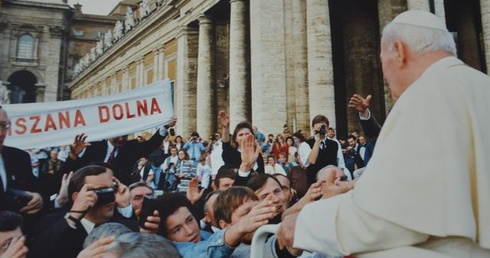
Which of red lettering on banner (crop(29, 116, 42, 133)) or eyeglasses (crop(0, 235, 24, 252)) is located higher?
red lettering on banner (crop(29, 116, 42, 133))

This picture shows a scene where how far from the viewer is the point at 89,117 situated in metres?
6.20

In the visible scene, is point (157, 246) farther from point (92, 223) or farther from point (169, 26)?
point (169, 26)

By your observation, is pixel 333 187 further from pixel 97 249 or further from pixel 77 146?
pixel 77 146

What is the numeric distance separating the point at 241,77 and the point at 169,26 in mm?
12101

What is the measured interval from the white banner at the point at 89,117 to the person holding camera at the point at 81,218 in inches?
76.9

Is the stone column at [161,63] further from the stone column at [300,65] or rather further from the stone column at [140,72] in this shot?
the stone column at [300,65]

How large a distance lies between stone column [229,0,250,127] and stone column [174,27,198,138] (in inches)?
262

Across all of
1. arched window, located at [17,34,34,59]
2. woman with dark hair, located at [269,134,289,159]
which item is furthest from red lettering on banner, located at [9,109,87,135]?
arched window, located at [17,34,34,59]

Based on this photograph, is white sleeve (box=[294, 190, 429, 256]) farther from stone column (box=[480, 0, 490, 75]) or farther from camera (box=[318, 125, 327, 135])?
stone column (box=[480, 0, 490, 75])

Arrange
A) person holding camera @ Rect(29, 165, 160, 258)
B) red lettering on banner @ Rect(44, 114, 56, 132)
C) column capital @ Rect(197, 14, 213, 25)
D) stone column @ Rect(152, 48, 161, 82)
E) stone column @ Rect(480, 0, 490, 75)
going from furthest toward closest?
stone column @ Rect(152, 48, 161, 82)
column capital @ Rect(197, 14, 213, 25)
stone column @ Rect(480, 0, 490, 75)
red lettering on banner @ Rect(44, 114, 56, 132)
person holding camera @ Rect(29, 165, 160, 258)

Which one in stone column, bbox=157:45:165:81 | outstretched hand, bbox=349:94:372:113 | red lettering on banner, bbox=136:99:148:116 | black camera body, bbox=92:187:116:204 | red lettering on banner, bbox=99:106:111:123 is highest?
stone column, bbox=157:45:165:81

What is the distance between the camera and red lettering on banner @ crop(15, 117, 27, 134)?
5.71 meters

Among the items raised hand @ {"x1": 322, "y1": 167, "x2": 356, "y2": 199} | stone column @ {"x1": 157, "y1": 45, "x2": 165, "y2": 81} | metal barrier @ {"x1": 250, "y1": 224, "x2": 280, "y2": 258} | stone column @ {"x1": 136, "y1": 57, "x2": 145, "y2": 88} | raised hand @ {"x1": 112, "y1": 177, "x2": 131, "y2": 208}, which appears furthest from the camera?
stone column @ {"x1": 136, "y1": 57, "x2": 145, "y2": 88}

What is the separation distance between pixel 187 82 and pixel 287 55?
10412mm
